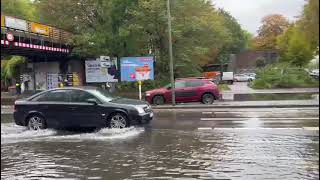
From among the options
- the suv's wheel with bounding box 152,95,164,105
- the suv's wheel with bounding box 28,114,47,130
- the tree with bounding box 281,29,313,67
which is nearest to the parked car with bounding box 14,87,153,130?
the suv's wheel with bounding box 28,114,47,130

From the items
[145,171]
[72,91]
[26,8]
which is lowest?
[145,171]

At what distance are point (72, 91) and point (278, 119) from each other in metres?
7.32

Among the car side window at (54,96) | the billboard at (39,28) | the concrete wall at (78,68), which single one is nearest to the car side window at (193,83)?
the car side window at (54,96)

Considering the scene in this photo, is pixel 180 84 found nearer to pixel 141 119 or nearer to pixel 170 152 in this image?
pixel 141 119

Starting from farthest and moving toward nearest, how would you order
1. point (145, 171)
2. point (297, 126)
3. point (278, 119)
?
1. point (278, 119)
2. point (297, 126)
3. point (145, 171)

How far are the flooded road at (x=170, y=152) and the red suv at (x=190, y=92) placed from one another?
35.7 feet

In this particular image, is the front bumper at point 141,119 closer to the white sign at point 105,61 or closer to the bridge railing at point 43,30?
the bridge railing at point 43,30

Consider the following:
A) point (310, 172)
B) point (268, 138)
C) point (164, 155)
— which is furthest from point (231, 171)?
point (268, 138)

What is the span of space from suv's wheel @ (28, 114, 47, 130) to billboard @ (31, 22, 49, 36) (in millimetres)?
21612

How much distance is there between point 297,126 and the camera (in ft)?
48.4

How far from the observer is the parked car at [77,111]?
1480cm

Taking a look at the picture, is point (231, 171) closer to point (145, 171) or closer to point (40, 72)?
point (145, 171)

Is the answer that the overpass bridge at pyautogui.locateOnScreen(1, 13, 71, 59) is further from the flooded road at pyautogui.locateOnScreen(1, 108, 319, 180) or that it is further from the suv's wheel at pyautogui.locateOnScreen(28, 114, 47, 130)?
the flooded road at pyautogui.locateOnScreen(1, 108, 319, 180)

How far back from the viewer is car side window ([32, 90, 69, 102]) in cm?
1521
